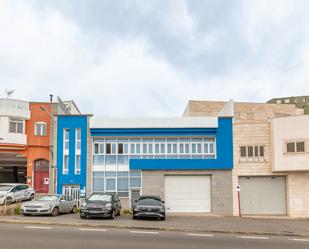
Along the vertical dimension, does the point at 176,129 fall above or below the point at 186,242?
above

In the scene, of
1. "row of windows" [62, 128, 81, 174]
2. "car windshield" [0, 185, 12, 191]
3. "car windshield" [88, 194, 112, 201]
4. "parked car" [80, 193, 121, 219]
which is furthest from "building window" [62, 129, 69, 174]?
"parked car" [80, 193, 121, 219]

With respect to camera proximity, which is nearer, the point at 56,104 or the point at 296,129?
the point at 296,129

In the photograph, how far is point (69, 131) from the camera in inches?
1224

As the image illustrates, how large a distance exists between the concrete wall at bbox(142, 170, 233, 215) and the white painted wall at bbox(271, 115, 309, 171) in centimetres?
380

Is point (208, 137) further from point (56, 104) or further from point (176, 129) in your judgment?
point (56, 104)

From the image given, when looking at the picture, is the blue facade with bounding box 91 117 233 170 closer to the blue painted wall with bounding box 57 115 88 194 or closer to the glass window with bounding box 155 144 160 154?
the glass window with bounding box 155 144 160 154

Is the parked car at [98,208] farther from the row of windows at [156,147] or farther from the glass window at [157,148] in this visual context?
the glass window at [157,148]

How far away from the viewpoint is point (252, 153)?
29078mm

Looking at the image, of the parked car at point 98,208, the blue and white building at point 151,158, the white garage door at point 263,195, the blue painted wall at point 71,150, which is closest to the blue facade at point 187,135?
the blue and white building at point 151,158

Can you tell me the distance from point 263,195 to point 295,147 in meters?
4.56

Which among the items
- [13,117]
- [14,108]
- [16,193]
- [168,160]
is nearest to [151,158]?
[168,160]

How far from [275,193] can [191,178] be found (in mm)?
6490

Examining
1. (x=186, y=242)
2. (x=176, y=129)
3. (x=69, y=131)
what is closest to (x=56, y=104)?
(x=69, y=131)

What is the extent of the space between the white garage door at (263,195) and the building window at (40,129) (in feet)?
54.2
